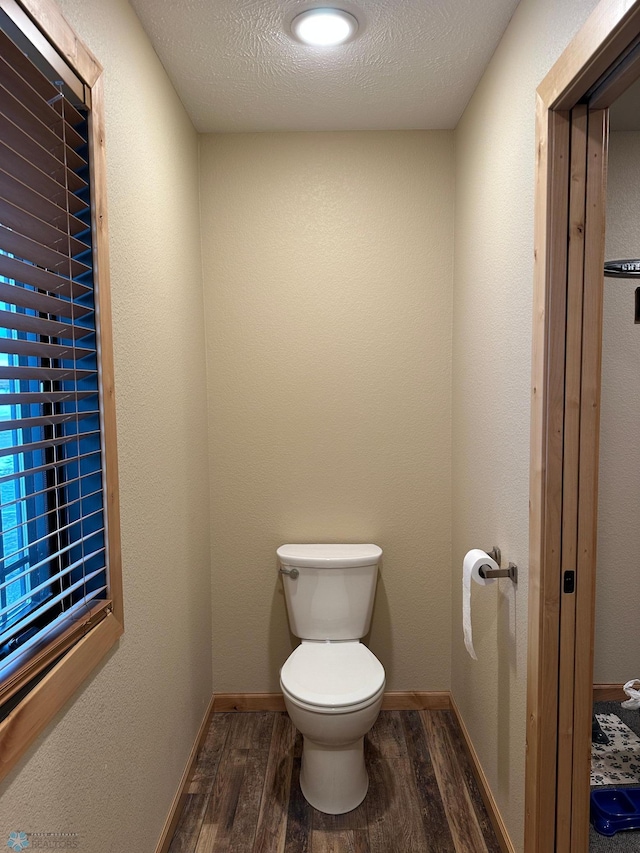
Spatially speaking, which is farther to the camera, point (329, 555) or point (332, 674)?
point (329, 555)

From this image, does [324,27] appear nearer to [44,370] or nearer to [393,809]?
[44,370]

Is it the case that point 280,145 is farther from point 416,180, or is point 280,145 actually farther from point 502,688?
A: point 502,688

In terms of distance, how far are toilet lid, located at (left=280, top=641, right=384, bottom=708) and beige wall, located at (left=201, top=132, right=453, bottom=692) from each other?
0.38 metres

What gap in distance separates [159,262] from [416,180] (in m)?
1.23

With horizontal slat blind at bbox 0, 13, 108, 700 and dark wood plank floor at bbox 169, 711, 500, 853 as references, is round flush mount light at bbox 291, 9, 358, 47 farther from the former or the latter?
dark wood plank floor at bbox 169, 711, 500, 853

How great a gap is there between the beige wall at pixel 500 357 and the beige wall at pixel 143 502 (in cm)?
106

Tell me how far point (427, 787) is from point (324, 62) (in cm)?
254

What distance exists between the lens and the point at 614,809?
1.90 m

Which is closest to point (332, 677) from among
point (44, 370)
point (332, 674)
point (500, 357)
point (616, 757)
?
point (332, 674)

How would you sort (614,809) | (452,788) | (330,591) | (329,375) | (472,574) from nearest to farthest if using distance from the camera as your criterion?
(472,574), (614,809), (452,788), (330,591), (329,375)

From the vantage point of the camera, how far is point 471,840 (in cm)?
187

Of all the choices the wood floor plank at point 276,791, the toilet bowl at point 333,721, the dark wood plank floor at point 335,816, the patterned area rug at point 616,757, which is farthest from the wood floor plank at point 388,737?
the patterned area rug at point 616,757

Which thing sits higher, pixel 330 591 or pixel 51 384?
pixel 51 384

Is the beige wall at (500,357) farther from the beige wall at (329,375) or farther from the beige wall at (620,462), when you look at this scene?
the beige wall at (620,462)
